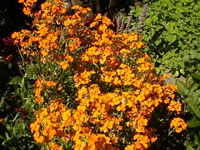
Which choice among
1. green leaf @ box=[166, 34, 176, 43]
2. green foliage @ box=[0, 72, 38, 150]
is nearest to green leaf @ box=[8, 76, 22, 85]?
green foliage @ box=[0, 72, 38, 150]

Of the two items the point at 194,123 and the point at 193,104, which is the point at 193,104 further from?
the point at 194,123

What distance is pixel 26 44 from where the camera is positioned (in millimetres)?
3863

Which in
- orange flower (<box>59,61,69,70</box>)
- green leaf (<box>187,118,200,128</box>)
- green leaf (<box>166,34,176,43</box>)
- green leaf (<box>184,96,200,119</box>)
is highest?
green leaf (<box>166,34,176,43</box>)

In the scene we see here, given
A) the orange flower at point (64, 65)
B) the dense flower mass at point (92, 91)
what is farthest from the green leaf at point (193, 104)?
the orange flower at point (64, 65)

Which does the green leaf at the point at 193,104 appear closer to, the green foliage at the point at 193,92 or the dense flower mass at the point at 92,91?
the green foliage at the point at 193,92

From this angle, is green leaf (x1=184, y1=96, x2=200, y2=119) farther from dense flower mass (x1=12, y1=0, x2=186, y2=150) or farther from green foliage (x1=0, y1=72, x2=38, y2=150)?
green foliage (x1=0, y1=72, x2=38, y2=150)

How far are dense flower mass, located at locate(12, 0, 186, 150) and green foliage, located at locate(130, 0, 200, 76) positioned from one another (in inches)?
42.0

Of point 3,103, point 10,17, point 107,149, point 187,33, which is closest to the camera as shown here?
point 107,149

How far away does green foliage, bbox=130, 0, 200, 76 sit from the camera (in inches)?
197

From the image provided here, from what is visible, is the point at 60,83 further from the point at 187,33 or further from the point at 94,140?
the point at 187,33

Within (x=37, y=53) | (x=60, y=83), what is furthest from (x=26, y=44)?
(x=60, y=83)

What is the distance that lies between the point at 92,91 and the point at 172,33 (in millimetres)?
2168

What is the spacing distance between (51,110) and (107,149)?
1.90ft

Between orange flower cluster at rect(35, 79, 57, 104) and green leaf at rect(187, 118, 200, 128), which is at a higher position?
orange flower cluster at rect(35, 79, 57, 104)
